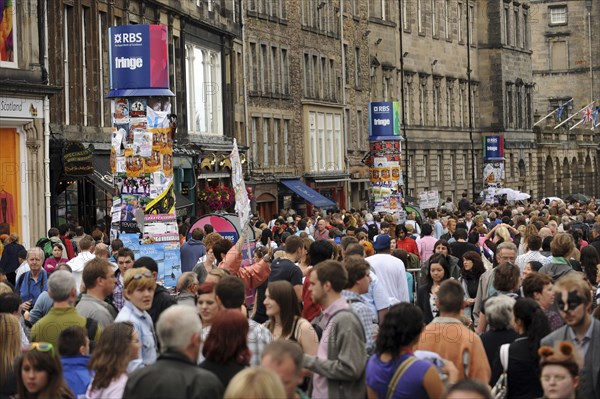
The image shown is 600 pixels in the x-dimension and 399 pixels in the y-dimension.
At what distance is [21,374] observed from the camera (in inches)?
348

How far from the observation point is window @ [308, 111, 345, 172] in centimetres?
5709

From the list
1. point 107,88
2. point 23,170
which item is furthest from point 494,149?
point 23,170

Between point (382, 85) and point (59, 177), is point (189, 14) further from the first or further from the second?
point (382, 85)

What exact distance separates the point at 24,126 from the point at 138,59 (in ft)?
24.0

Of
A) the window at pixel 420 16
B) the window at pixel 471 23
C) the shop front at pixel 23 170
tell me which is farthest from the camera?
the window at pixel 471 23

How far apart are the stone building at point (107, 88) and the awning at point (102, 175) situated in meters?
0.02

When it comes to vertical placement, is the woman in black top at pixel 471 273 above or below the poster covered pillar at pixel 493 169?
below

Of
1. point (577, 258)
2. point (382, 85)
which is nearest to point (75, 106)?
point (577, 258)

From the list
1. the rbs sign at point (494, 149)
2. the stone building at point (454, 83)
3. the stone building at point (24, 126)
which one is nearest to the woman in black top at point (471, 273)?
the stone building at point (24, 126)

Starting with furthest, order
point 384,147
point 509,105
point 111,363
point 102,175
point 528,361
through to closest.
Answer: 1. point 509,105
2. point 384,147
3. point 102,175
4. point 528,361
5. point 111,363

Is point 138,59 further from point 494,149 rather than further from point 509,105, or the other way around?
point 509,105

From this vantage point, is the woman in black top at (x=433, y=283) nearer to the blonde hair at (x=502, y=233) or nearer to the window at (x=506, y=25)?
the blonde hair at (x=502, y=233)

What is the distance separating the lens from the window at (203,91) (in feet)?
144

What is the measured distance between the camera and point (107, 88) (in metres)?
34.9
